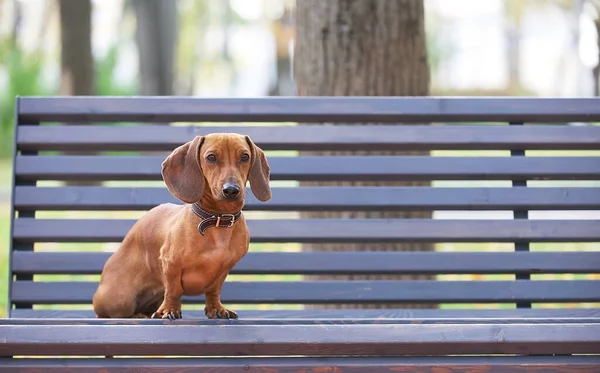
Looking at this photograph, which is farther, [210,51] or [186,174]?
[210,51]

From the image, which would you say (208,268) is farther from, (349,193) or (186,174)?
(349,193)

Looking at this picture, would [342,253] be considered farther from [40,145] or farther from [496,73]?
[496,73]

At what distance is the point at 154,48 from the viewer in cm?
1576

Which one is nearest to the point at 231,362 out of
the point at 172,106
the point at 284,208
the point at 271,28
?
the point at 284,208

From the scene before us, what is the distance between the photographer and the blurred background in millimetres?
12469

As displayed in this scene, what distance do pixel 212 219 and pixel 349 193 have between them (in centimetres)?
109

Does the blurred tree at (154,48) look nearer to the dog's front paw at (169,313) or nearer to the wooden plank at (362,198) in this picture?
the wooden plank at (362,198)

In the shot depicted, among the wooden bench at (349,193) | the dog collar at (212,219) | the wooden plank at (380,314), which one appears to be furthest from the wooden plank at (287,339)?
the wooden bench at (349,193)

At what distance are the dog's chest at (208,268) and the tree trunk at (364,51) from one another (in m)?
1.51

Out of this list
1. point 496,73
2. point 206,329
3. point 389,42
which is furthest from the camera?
point 496,73

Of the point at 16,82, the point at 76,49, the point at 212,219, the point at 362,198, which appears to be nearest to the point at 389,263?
the point at 362,198

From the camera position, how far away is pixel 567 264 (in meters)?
3.99

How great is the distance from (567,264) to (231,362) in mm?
1845

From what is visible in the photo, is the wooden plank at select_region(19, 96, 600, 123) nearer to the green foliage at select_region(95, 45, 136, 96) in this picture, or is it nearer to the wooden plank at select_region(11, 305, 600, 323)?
the wooden plank at select_region(11, 305, 600, 323)
